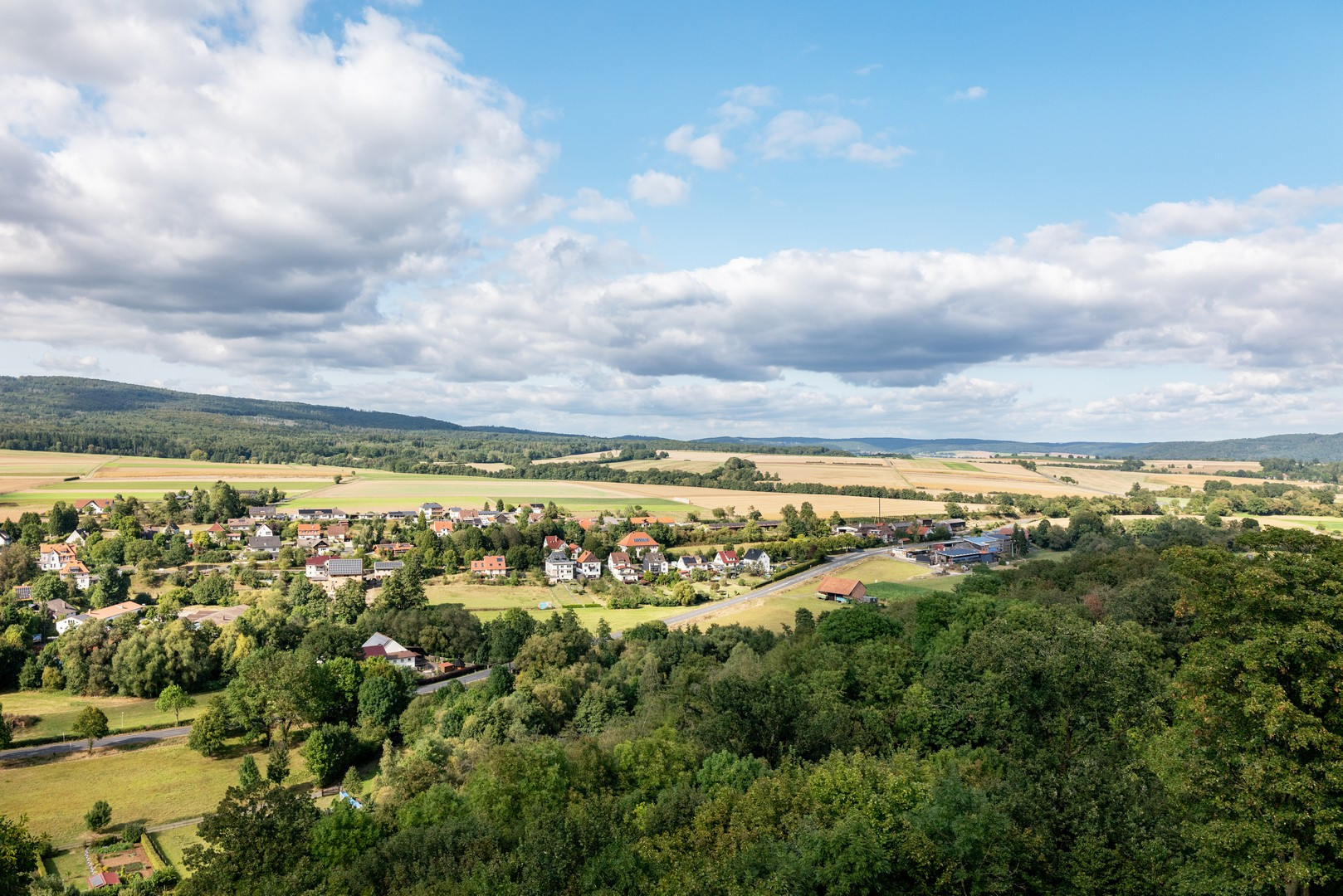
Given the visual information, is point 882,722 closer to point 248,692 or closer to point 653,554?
point 248,692

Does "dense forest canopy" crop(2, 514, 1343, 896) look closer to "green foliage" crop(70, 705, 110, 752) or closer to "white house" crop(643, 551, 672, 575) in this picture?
"green foliage" crop(70, 705, 110, 752)

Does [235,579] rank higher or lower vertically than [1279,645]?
lower

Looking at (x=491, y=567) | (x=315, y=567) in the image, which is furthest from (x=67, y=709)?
(x=491, y=567)

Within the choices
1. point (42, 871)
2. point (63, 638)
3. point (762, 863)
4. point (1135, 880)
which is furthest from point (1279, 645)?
point (63, 638)

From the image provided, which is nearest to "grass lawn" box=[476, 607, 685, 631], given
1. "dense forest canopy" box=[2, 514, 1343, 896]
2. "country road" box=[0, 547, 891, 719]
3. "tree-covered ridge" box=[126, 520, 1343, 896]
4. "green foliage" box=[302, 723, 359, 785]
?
"country road" box=[0, 547, 891, 719]

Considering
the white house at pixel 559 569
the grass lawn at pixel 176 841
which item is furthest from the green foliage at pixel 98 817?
the white house at pixel 559 569

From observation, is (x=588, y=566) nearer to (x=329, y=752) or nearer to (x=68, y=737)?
(x=329, y=752)
